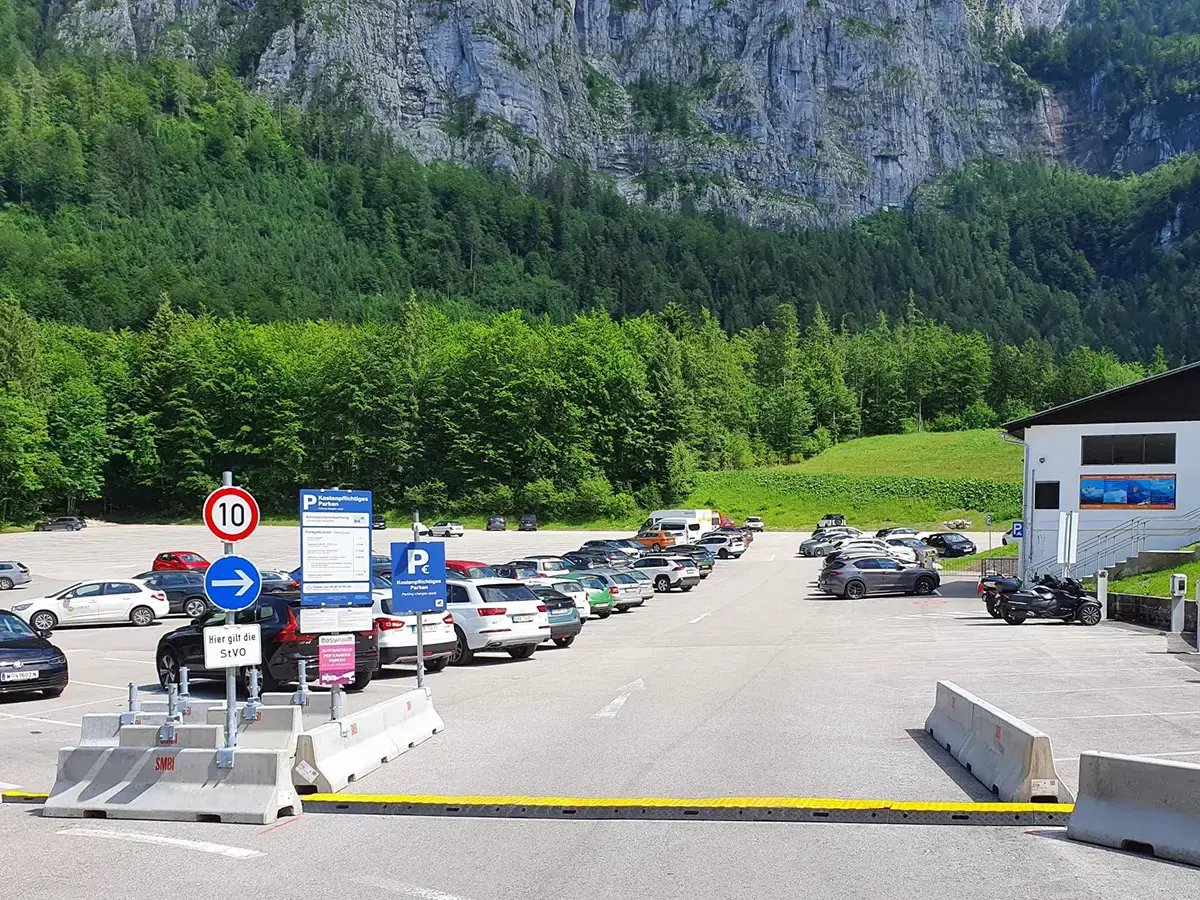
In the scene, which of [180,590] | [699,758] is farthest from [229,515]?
[180,590]

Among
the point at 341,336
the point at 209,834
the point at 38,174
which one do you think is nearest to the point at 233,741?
the point at 209,834

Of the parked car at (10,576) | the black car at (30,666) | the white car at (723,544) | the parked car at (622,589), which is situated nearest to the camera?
the black car at (30,666)

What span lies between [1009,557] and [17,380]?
78.6 metres

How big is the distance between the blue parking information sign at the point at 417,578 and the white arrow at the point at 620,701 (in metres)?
2.71

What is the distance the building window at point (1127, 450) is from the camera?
42500mm

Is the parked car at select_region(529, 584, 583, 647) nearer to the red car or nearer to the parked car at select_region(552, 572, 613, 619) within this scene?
the parked car at select_region(552, 572, 613, 619)

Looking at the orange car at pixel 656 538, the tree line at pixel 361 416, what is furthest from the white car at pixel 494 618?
the tree line at pixel 361 416

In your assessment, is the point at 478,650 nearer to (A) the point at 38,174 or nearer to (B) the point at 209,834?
(B) the point at 209,834

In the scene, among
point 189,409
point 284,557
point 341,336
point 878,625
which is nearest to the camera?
point 878,625

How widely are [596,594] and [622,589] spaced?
3394 mm

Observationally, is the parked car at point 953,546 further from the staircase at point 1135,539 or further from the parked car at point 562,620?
the parked car at point 562,620

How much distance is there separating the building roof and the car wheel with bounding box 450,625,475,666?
93.6 ft

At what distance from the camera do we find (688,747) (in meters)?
12.7

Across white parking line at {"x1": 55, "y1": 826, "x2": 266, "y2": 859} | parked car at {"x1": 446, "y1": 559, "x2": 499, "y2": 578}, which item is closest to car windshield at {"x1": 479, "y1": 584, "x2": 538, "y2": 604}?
parked car at {"x1": 446, "y1": 559, "x2": 499, "y2": 578}
